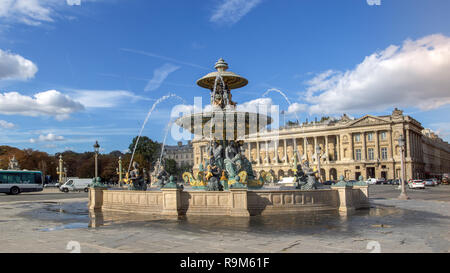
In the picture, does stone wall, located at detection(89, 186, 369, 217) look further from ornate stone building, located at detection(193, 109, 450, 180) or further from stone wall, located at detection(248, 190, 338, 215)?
ornate stone building, located at detection(193, 109, 450, 180)

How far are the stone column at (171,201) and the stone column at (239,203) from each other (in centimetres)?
190

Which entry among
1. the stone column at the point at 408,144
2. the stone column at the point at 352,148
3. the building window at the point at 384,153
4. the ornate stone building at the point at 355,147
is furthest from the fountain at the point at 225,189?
the stone column at the point at 352,148

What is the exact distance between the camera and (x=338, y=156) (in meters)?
89.9

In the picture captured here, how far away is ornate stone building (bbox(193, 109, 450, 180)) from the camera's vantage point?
7975cm

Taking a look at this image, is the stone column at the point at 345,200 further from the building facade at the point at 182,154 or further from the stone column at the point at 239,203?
the building facade at the point at 182,154

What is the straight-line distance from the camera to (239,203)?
38.9 ft

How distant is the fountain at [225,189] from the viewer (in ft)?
40.4

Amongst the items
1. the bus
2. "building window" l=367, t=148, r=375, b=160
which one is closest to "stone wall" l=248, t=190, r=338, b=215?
the bus

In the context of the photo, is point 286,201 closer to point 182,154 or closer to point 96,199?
point 96,199

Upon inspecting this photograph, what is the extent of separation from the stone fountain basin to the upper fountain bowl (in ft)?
8.59

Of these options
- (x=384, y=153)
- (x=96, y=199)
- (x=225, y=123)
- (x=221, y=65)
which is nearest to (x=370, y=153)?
(x=384, y=153)

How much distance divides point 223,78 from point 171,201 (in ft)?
30.6
